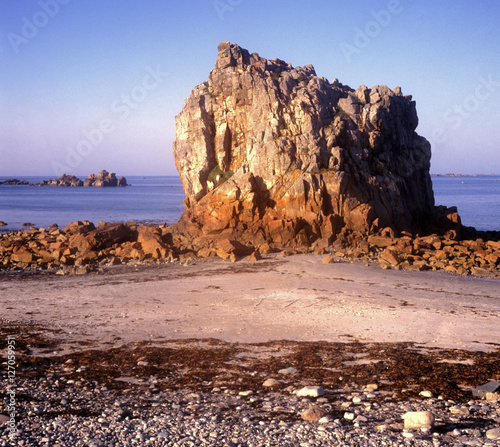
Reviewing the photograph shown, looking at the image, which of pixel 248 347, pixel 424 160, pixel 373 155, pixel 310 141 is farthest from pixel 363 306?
pixel 424 160

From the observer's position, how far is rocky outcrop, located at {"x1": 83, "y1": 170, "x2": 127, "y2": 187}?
581 ft

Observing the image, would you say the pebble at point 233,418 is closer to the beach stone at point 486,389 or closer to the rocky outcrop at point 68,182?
the beach stone at point 486,389

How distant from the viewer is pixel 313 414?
849 cm

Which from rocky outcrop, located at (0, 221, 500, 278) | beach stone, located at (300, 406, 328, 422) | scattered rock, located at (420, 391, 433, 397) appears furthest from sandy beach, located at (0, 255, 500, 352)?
beach stone, located at (300, 406, 328, 422)

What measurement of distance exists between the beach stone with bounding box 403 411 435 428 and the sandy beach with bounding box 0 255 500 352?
16.3ft

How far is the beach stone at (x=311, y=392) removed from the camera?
9539mm

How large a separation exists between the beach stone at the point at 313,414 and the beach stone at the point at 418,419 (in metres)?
1.30

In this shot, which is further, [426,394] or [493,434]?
[426,394]

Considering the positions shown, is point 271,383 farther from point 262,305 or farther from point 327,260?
point 327,260

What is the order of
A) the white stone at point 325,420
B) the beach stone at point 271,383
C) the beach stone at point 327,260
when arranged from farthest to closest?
1. the beach stone at point 327,260
2. the beach stone at point 271,383
3. the white stone at point 325,420

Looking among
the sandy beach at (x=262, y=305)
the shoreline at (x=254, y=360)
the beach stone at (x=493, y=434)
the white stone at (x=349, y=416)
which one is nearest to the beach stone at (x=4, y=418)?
the shoreline at (x=254, y=360)

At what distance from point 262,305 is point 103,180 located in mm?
170964

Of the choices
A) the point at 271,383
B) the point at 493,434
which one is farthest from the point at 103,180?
the point at 493,434

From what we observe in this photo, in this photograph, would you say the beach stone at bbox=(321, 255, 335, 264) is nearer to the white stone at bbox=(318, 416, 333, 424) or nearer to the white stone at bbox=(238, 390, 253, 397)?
the white stone at bbox=(238, 390, 253, 397)
